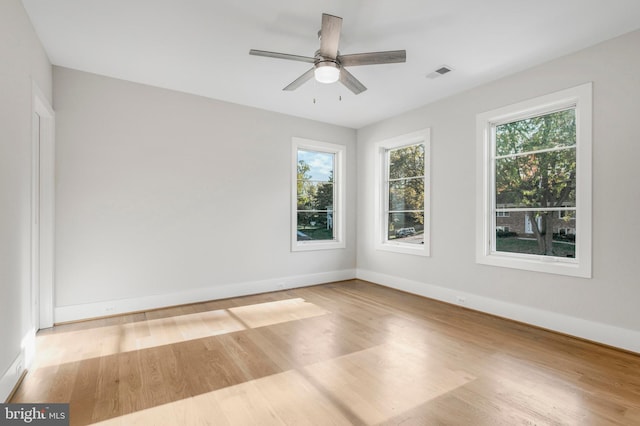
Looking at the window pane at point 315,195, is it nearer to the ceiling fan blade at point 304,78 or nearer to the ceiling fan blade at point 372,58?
the ceiling fan blade at point 304,78

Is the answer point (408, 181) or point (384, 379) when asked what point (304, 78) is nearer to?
point (384, 379)

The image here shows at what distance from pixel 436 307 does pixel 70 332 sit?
422 centimetres

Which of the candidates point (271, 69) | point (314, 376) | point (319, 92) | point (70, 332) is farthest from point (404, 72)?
point (70, 332)

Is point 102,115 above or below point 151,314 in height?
above

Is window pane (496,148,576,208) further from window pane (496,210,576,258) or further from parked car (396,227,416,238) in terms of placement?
parked car (396,227,416,238)

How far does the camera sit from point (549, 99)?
329cm

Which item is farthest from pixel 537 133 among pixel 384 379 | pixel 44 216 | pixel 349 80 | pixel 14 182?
pixel 44 216

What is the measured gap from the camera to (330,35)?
2.33 m

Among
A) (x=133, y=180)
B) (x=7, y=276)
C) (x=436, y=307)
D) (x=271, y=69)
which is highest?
(x=271, y=69)

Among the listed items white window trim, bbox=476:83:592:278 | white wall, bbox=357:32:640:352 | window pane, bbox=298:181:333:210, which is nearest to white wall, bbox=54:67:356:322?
window pane, bbox=298:181:333:210

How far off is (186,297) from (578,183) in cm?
474

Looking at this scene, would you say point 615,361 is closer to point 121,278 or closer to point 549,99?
point 549,99

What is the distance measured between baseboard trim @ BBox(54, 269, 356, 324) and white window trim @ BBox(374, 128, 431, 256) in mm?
1061

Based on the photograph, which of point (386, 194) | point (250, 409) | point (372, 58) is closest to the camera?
point (250, 409)
